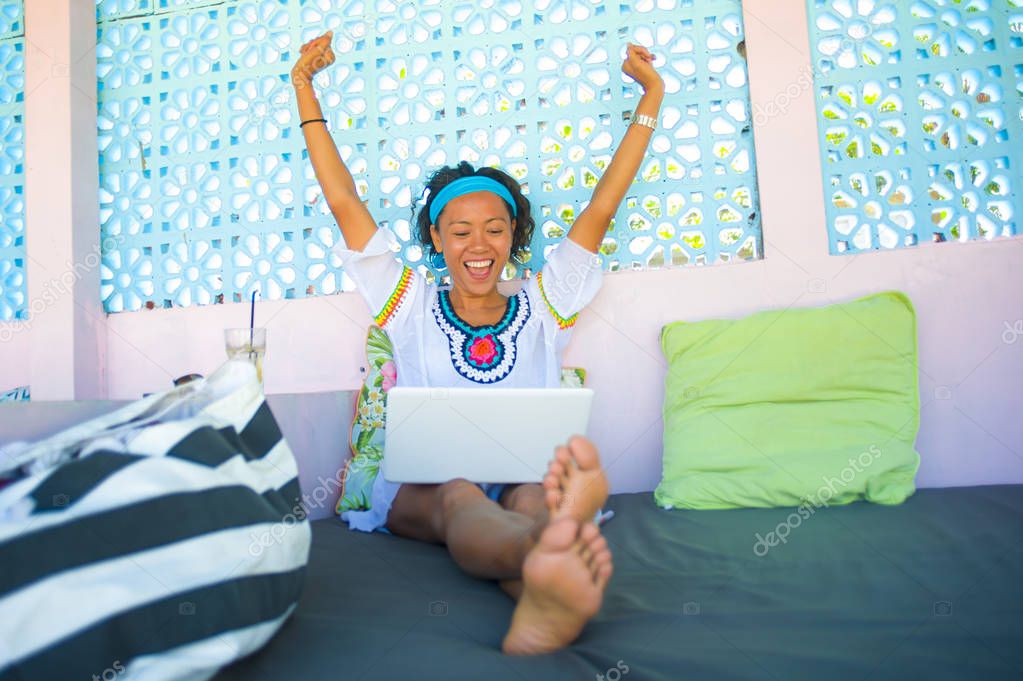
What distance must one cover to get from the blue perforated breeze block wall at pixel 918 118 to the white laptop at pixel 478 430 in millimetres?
1220

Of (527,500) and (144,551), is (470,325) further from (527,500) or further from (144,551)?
(144,551)

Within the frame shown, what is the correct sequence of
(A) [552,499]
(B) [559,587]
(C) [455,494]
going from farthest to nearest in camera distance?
(C) [455,494]
(A) [552,499]
(B) [559,587]

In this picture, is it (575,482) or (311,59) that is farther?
(311,59)

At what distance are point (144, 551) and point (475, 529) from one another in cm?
58

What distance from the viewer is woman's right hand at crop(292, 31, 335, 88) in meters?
2.13

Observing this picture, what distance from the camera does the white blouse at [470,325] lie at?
204cm

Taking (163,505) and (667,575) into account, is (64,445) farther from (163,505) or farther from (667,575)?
(667,575)

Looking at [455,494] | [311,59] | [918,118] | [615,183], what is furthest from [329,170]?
[918,118]

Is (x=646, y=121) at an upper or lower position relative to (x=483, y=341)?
upper

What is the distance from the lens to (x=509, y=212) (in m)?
2.26

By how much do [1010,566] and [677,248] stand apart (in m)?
1.35

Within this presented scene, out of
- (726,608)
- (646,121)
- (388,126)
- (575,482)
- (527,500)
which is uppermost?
(388,126)

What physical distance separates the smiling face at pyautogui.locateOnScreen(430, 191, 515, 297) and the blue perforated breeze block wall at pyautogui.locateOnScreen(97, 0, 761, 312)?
32 centimetres

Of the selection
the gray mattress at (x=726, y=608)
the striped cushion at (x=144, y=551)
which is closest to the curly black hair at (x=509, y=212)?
the gray mattress at (x=726, y=608)
